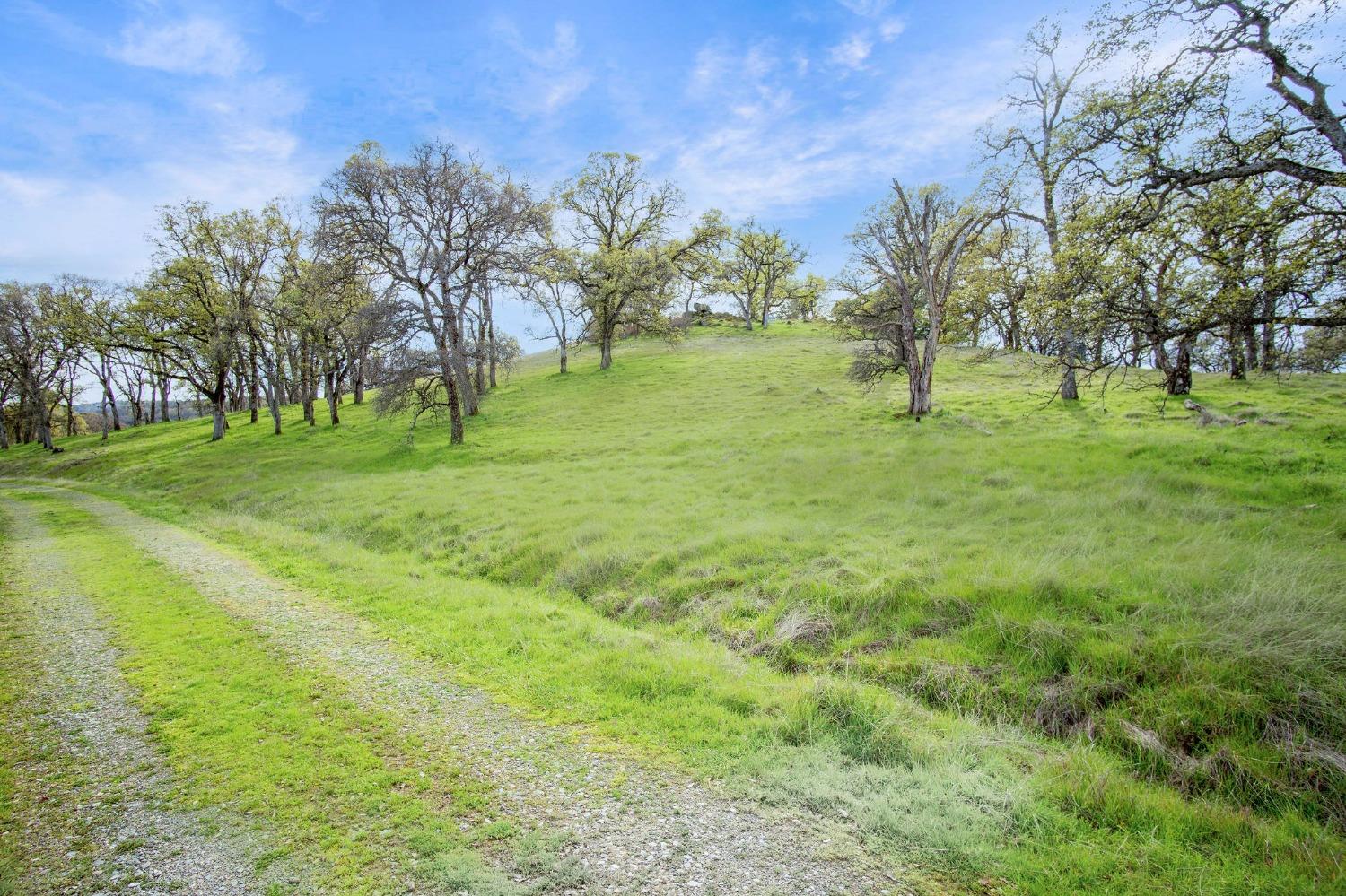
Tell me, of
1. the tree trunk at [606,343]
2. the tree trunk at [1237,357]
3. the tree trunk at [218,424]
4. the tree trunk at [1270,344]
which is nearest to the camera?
the tree trunk at [1237,357]

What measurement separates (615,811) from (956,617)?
522 cm

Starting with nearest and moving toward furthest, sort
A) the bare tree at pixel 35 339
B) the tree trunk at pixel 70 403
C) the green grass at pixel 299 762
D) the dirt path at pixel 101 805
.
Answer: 1. the dirt path at pixel 101 805
2. the green grass at pixel 299 762
3. the bare tree at pixel 35 339
4. the tree trunk at pixel 70 403

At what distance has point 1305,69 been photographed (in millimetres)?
10219

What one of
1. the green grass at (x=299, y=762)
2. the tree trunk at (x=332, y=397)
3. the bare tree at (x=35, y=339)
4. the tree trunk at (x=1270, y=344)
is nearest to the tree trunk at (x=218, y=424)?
the tree trunk at (x=332, y=397)

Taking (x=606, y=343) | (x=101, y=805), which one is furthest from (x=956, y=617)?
(x=606, y=343)

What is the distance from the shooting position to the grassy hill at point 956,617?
441cm

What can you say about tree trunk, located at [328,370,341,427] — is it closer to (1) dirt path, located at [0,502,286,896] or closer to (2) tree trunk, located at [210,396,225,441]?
(2) tree trunk, located at [210,396,225,441]

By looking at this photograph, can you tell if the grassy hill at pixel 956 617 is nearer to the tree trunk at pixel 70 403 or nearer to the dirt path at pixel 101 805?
the dirt path at pixel 101 805

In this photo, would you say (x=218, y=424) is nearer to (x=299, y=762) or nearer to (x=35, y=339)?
(x=35, y=339)

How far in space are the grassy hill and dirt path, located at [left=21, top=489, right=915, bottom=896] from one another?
0.38 m

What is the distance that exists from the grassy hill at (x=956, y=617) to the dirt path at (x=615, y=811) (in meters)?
0.38

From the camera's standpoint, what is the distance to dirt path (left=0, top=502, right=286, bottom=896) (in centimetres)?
375

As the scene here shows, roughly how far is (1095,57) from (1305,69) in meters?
3.83

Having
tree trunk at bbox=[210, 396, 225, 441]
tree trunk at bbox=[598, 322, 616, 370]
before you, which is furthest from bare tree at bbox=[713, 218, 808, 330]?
tree trunk at bbox=[210, 396, 225, 441]
